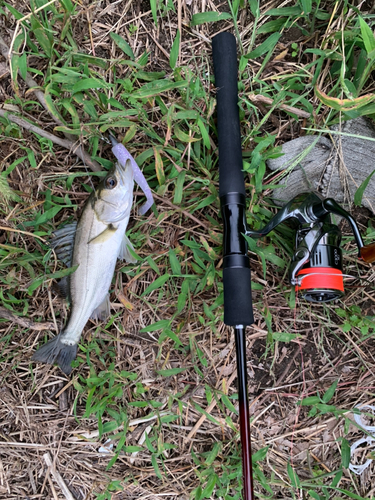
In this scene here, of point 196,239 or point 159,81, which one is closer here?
point 159,81

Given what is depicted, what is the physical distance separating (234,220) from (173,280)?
1.98ft

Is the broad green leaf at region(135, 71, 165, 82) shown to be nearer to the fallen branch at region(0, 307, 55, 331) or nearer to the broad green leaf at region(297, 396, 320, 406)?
the fallen branch at region(0, 307, 55, 331)

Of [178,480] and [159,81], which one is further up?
[159,81]

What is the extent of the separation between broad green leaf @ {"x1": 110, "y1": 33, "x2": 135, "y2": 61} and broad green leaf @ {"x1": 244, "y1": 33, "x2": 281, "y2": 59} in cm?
70

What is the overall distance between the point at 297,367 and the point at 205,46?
2.11 meters

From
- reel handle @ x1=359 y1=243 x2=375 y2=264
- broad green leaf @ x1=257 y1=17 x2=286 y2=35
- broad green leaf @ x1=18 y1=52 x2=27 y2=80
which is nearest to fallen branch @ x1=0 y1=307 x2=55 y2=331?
broad green leaf @ x1=18 y1=52 x2=27 y2=80

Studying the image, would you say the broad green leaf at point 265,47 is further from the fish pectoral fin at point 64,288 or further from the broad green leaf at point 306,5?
the fish pectoral fin at point 64,288

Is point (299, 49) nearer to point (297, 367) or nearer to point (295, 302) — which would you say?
point (295, 302)

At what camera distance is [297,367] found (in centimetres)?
230

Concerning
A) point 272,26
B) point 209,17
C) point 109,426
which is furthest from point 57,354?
point 272,26

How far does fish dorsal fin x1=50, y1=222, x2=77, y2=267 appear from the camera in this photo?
2.20 metres

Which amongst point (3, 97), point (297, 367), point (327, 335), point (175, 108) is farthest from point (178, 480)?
point (3, 97)

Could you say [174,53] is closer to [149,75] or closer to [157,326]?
[149,75]

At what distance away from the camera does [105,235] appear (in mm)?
2105
